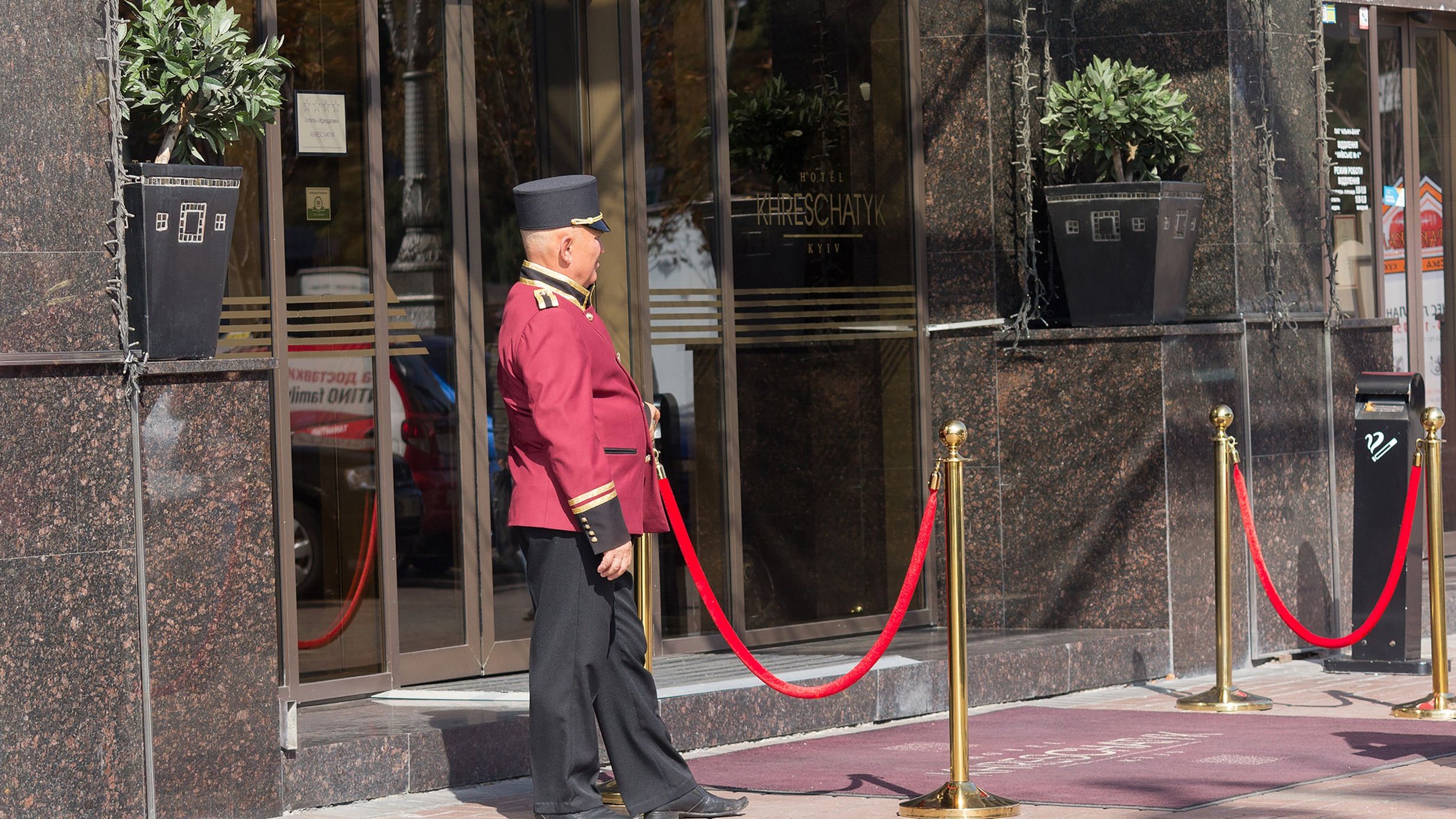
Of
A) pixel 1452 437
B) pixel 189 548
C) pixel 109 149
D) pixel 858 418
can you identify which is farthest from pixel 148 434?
pixel 1452 437

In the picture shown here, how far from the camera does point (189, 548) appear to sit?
245 inches

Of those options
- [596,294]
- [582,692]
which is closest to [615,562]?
[582,692]

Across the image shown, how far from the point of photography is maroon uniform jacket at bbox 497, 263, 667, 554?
577 centimetres

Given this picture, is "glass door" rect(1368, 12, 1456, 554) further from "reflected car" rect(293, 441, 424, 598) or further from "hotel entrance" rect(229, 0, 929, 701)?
"reflected car" rect(293, 441, 424, 598)

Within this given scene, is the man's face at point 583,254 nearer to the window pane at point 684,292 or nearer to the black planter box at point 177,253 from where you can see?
the black planter box at point 177,253

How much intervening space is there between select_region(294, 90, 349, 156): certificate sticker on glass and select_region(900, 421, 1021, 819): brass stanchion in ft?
10.2

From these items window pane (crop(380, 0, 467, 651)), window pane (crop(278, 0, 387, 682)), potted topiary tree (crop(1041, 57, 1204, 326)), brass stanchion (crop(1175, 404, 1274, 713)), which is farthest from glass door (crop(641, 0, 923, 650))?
brass stanchion (crop(1175, 404, 1274, 713))

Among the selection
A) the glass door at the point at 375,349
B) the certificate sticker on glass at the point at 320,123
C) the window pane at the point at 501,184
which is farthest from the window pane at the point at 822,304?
the certificate sticker on glass at the point at 320,123

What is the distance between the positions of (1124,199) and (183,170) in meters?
4.94

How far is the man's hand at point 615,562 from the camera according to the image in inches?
229

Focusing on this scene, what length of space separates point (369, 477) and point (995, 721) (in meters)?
2.77

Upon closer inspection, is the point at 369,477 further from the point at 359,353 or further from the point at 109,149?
the point at 109,149

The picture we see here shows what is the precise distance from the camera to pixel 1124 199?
9.62m

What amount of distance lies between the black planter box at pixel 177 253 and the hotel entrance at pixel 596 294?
1270 mm
